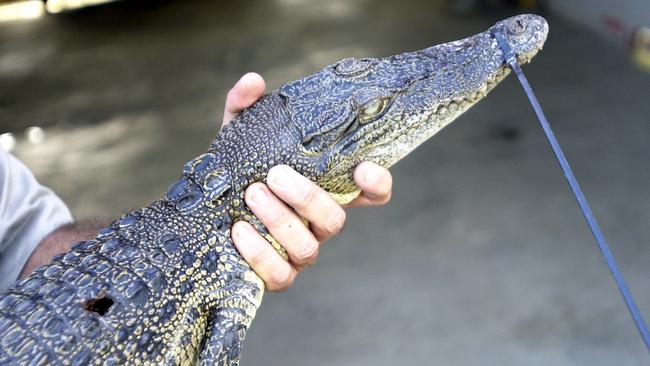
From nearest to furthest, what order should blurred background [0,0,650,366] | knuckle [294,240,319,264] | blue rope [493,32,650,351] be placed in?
1. blue rope [493,32,650,351]
2. knuckle [294,240,319,264]
3. blurred background [0,0,650,366]

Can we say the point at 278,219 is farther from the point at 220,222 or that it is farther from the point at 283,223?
the point at 220,222

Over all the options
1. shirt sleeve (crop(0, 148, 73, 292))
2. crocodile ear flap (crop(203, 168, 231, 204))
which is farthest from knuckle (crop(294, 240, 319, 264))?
shirt sleeve (crop(0, 148, 73, 292))

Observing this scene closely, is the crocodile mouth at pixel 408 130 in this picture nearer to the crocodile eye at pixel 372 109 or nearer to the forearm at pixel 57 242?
the crocodile eye at pixel 372 109

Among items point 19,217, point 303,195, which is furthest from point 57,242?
point 303,195

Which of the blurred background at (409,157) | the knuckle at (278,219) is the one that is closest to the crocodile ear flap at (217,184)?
the knuckle at (278,219)

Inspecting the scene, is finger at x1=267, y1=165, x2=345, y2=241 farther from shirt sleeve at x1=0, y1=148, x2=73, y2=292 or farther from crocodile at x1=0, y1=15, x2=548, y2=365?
shirt sleeve at x1=0, y1=148, x2=73, y2=292

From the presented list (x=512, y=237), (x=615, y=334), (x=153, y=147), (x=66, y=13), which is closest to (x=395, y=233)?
(x=512, y=237)
